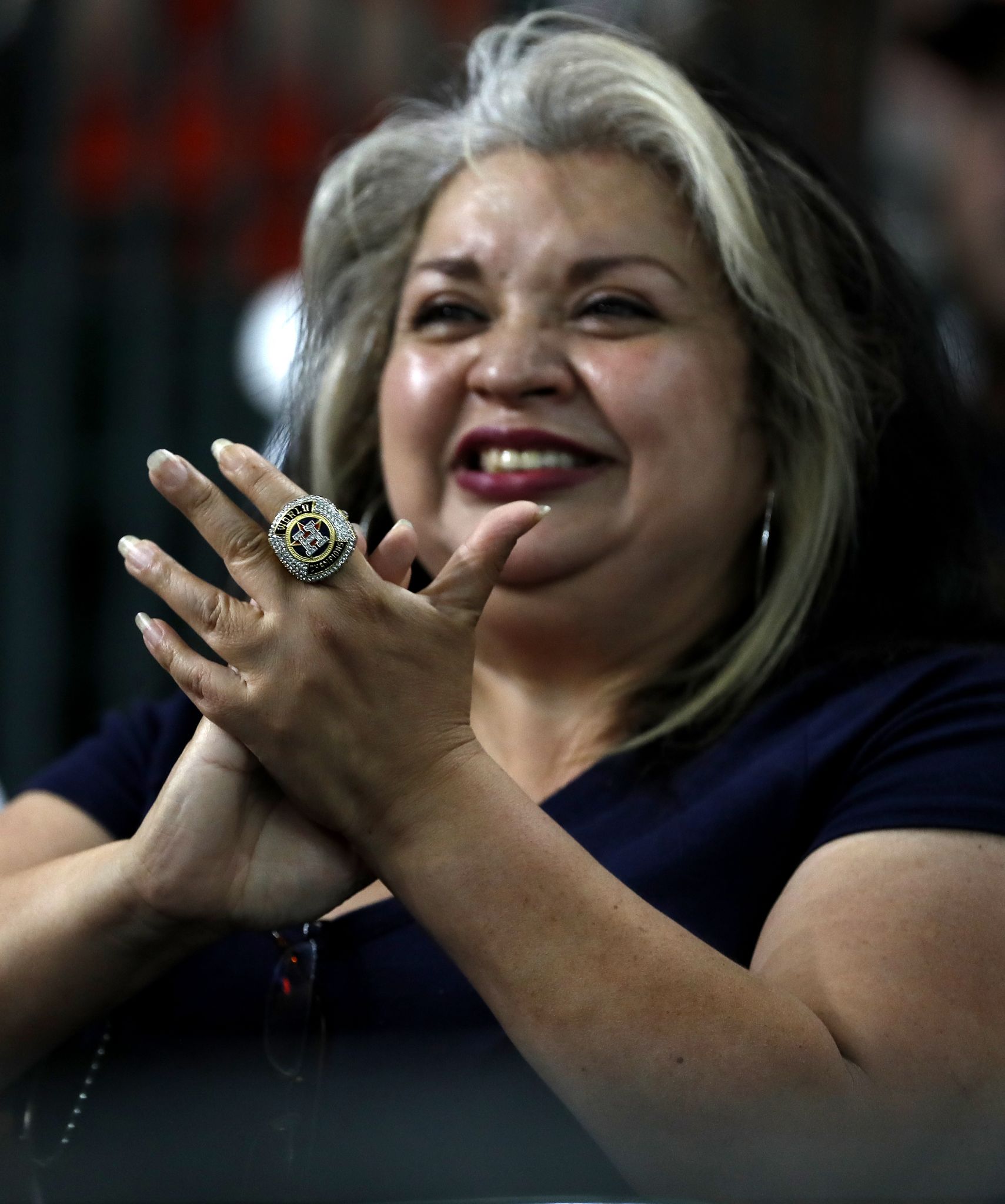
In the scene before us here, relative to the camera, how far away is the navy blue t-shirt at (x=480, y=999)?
1.26 m

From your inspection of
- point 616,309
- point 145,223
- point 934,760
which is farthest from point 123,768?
point 145,223

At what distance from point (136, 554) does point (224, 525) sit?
95 mm

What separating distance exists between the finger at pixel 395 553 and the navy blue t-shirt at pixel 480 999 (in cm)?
40

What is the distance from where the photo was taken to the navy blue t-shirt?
1264mm

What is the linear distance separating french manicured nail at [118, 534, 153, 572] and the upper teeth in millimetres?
562

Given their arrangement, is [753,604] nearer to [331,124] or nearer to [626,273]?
[626,273]

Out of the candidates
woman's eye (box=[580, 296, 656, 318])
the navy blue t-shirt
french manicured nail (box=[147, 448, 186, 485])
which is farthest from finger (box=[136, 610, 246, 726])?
Result: woman's eye (box=[580, 296, 656, 318])

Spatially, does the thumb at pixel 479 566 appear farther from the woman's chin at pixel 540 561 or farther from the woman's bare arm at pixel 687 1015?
the woman's chin at pixel 540 561

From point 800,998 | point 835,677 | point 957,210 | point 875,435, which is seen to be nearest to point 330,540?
point 800,998

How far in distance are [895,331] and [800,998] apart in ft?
3.19

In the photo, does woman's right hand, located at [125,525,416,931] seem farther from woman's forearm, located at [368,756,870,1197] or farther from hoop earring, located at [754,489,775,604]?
hoop earring, located at [754,489,775,604]

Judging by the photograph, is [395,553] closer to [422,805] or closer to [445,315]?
[422,805]

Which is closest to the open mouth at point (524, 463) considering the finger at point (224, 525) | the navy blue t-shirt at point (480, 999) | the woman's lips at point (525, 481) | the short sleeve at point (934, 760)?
the woman's lips at point (525, 481)

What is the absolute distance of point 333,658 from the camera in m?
1.12
